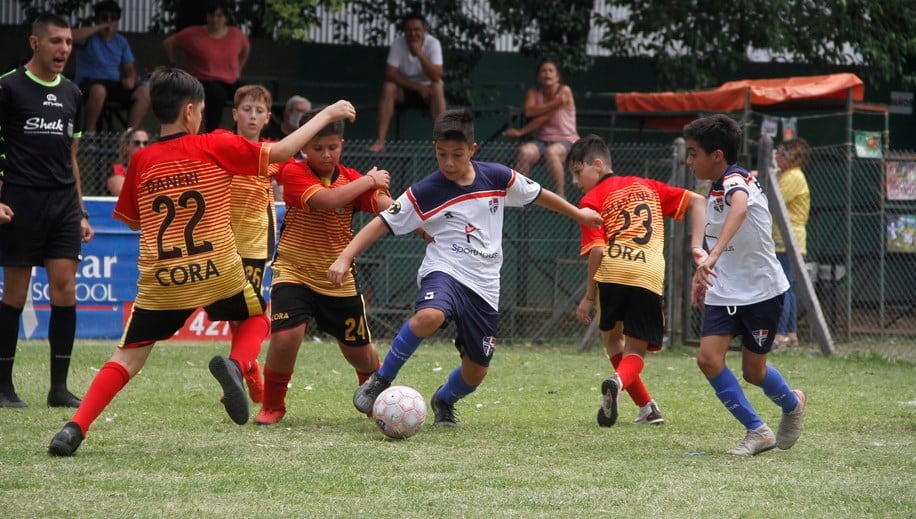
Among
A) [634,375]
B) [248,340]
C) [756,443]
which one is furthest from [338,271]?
[756,443]

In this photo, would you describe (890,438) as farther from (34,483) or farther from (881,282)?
(881,282)

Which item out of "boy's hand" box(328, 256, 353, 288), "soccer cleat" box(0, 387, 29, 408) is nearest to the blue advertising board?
"soccer cleat" box(0, 387, 29, 408)

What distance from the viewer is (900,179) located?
45.0 ft

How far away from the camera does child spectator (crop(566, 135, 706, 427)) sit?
744 cm

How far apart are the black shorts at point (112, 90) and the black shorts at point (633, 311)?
754 cm

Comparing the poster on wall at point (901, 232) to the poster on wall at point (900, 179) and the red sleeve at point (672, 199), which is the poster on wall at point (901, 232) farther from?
the red sleeve at point (672, 199)

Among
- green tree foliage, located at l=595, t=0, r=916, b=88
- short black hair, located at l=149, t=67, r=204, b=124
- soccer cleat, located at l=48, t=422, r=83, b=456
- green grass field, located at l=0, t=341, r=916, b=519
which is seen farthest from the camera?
green tree foliage, located at l=595, t=0, r=916, b=88

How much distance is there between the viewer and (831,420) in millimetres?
7410

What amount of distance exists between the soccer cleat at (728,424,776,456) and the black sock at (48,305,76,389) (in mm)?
4030

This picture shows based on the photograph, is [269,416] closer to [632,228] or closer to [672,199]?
[632,228]

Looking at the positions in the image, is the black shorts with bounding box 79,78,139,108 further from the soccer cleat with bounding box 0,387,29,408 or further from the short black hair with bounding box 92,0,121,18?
the soccer cleat with bounding box 0,387,29,408

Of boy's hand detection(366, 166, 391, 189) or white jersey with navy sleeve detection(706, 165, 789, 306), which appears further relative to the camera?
boy's hand detection(366, 166, 391, 189)

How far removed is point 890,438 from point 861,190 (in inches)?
318

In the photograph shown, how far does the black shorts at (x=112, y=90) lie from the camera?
13.2 m
